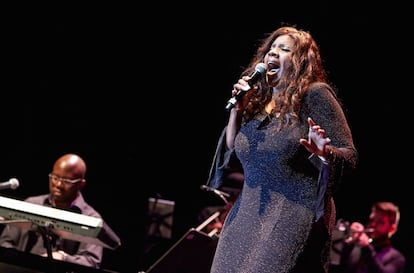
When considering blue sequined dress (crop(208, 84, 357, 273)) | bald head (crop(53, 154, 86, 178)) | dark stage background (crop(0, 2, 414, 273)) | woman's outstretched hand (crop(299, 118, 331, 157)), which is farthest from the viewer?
dark stage background (crop(0, 2, 414, 273))

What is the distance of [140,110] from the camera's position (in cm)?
680

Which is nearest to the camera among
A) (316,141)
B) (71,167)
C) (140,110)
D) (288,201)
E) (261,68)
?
(316,141)

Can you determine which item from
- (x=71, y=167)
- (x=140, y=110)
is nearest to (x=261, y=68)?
(x=71, y=167)

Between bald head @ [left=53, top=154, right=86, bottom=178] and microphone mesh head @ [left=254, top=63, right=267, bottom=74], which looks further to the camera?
bald head @ [left=53, top=154, right=86, bottom=178]

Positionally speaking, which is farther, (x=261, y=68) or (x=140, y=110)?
(x=140, y=110)

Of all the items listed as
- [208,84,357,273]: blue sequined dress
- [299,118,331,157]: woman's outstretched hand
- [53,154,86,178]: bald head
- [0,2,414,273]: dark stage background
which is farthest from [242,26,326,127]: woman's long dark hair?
[0,2,414,273]: dark stage background

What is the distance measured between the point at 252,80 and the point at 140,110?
4.35m

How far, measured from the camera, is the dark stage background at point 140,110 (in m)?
6.32

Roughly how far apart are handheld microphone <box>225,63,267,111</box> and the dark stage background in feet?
11.9

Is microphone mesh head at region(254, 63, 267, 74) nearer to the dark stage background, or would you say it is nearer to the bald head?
the bald head

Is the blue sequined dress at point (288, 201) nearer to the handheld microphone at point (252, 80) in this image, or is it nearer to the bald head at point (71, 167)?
the handheld microphone at point (252, 80)

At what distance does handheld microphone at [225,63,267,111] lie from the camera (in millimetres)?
2500

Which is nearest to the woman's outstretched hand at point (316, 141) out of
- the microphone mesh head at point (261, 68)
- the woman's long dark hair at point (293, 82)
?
the woman's long dark hair at point (293, 82)

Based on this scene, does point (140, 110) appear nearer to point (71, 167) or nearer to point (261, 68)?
point (71, 167)
